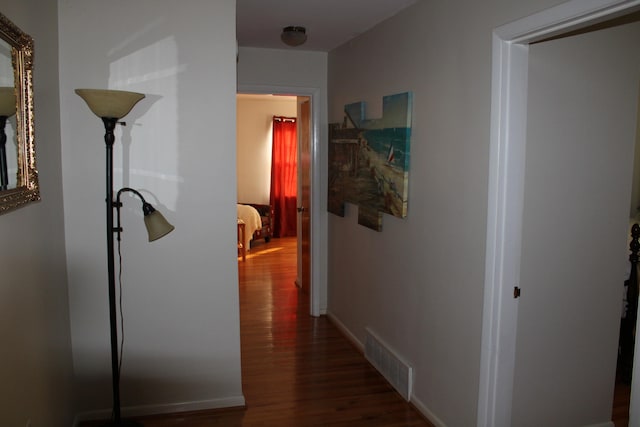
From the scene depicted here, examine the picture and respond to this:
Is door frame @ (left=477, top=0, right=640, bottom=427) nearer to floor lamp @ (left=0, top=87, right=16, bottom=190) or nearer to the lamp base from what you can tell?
the lamp base

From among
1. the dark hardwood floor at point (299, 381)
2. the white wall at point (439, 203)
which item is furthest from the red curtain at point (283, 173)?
the white wall at point (439, 203)

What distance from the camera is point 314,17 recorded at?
3439 millimetres

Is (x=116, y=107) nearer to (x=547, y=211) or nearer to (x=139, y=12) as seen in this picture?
(x=139, y=12)

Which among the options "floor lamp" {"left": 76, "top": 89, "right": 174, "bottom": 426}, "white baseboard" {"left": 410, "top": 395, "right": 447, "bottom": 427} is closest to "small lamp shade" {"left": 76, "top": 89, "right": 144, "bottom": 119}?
"floor lamp" {"left": 76, "top": 89, "right": 174, "bottom": 426}

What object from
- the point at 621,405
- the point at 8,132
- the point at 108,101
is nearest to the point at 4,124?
the point at 8,132

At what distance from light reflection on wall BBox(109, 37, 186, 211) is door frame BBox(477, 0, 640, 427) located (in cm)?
161

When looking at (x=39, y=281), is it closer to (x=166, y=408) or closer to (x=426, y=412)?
(x=166, y=408)

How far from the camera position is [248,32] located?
386 cm

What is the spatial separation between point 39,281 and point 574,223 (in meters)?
Result: 2.48

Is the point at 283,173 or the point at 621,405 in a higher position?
the point at 283,173

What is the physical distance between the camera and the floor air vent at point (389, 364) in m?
3.20

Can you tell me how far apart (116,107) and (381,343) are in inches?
89.5

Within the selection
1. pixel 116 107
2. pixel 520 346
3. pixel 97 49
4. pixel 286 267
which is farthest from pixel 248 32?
pixel 286 267

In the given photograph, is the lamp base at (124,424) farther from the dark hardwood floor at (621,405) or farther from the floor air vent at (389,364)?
the dark hardwood floor at (621,405)
